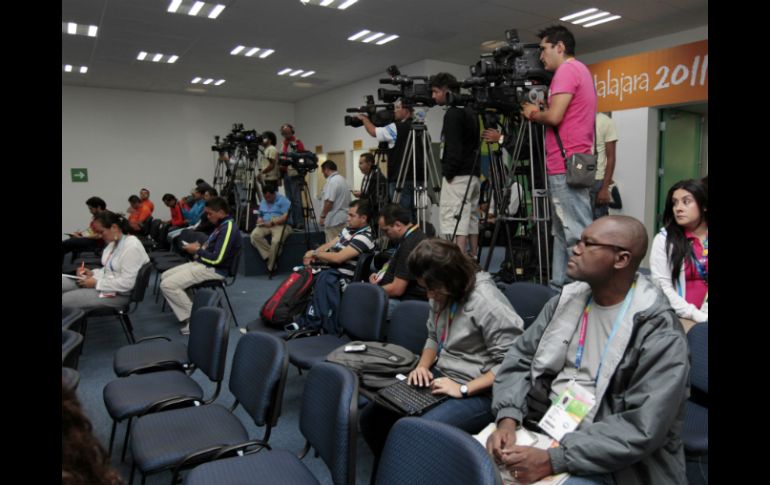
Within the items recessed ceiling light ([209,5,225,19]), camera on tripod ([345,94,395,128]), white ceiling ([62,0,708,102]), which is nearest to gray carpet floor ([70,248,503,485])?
camera on tripod ([345,94,395,128])

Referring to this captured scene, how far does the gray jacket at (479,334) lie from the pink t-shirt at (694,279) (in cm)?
112

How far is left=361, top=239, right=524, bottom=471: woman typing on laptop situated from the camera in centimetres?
198

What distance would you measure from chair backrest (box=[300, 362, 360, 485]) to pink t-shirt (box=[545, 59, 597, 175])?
2.01 m

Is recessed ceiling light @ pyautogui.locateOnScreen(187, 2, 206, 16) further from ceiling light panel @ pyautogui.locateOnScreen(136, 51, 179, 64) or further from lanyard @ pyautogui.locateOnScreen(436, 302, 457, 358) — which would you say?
lanyard @ pyautogui.locateOnScreen(436, 302, 457, 358)

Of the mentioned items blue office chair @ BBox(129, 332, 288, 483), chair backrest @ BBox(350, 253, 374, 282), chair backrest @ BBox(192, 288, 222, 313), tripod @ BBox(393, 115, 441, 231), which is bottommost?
blue office chair @ BBox(129, 332, 288, 483)

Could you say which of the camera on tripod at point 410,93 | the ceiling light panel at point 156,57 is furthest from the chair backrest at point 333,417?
the ceiling light panel at point 156,57

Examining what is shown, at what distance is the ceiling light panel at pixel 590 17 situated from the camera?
6.50 meters

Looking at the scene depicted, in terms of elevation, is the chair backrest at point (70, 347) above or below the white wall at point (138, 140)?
below

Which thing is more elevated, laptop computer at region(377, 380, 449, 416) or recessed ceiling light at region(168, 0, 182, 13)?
recessed ceiling light at region(168, 0, 182, 13)

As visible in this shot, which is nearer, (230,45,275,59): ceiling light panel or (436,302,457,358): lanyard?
(436,302,457,358): lanyard

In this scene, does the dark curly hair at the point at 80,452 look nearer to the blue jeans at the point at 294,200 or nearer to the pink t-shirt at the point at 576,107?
the pink t-shirt at the point at 576,107

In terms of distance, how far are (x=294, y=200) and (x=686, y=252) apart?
20.2ft
